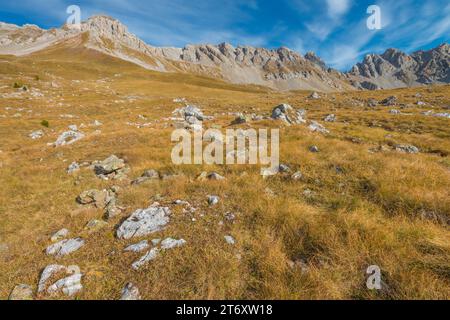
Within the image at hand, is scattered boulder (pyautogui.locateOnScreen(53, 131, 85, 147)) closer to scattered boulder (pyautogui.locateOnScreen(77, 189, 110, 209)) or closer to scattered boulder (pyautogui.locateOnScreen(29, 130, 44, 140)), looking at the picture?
scattered boulder (pyautogui.locateOnScreen(29, 130, 44, 140))

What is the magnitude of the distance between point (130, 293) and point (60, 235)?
144 inches

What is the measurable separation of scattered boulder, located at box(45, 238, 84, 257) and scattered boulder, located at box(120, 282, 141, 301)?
2.27 m

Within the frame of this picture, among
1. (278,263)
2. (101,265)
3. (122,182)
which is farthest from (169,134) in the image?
(278,263)

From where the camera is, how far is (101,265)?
172 inches

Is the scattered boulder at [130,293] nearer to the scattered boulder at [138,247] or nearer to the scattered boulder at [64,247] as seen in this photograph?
the scattered boulder at [138,247]

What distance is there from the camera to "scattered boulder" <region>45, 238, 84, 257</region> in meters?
4.95

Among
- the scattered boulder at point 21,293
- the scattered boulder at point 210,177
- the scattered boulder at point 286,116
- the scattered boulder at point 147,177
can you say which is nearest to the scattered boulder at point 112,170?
the scattered boulder at point 147,177

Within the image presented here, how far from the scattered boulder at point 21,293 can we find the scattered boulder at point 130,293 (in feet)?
5.82

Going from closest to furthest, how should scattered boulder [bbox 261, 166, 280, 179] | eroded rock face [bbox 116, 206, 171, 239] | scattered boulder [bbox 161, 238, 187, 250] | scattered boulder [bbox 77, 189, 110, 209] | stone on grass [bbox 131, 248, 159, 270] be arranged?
stone on grass [bbox 131, 248, 159, 270] → scattered boulder [bbox 161, 238, 187, 250] → eroded rock face [bbox 116, 206, 171, 239] → scattered boulder [bbox 77, 189, 110, 209] → scattered boulder [bbox 261, 166, 280, 179]

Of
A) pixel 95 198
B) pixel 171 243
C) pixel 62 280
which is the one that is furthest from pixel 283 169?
pixel 62 280

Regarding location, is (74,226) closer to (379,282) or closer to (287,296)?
(287,296)

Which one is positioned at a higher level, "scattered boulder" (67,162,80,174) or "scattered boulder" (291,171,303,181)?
"scattered boulder" (291,171,303,181)

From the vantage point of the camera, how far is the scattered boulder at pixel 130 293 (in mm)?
3531

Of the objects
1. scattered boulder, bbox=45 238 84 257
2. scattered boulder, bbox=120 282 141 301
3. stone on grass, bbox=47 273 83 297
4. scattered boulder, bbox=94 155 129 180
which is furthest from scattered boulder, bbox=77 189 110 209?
scattered boulder, bbox=120 282 141 301
